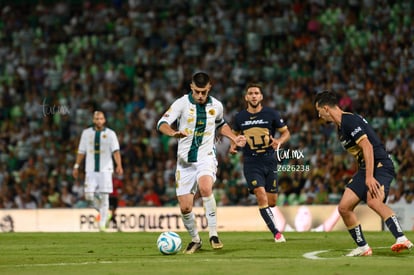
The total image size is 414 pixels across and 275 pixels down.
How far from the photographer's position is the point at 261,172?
55.5ft

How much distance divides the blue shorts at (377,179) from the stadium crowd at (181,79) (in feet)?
31.6

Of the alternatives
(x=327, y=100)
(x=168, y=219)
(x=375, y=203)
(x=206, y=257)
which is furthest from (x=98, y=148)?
(x=375, y=203)

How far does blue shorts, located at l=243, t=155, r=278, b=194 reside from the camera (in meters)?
16.8

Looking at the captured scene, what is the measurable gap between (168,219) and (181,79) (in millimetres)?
7607

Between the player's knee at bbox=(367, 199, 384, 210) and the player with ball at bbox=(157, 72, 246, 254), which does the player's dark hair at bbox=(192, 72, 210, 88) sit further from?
the player's knee at bbox=(367, 199, 384, 210)

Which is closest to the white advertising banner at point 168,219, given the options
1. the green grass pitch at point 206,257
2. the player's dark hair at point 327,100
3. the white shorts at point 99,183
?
the white shorts at point 99,183

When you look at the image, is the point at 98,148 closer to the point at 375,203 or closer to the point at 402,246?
the point at 375,203

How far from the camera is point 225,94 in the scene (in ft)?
94.2

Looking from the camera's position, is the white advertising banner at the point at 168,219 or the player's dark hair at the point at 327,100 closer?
the player's dark hair at the point at 327,100

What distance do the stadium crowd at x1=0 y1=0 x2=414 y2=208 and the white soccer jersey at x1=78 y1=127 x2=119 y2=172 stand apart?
4.00 meters

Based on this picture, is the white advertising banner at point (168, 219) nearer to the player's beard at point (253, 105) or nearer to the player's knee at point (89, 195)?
the player's knee at point (89, 195)

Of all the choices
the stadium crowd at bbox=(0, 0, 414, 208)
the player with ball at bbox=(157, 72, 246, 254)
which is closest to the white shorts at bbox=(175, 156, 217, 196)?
the player with ball at bbox=(157, 72, 246, 254)

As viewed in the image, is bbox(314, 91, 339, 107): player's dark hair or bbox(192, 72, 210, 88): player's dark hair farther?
bbox(192, 72, 210, 88): player's dark hair

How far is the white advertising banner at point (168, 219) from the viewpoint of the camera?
22.7m
